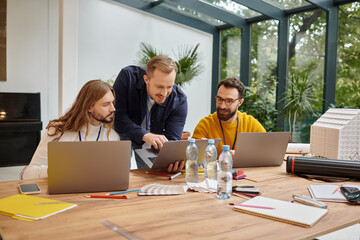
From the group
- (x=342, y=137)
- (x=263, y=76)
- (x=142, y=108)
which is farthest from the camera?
(x=263, y=76)

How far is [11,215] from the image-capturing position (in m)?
1.18

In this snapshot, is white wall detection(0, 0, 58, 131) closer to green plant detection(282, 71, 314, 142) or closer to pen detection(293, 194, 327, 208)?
green plant detection(282, 71, 314, 142)

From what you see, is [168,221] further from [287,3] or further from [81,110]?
[287,3]

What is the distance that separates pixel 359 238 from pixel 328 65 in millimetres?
2772

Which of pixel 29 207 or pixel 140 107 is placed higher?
pixel 140 107

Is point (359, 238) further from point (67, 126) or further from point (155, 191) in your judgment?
point (67, 126)

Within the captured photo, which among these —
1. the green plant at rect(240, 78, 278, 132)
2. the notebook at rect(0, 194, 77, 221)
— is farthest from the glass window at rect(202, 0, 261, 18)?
the notebook at rect(0, 194, 77, 221)

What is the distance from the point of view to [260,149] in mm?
2096

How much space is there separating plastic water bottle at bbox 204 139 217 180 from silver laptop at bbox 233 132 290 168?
0.23 meters

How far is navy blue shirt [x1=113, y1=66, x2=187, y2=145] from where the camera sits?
2.52m

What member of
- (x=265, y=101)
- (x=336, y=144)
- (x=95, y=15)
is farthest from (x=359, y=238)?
(x=95, y=15)

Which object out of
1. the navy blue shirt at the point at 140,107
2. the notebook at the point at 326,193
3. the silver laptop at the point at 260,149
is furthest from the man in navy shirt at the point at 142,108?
the notebook at the point at 326,193

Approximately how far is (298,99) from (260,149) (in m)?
2.87

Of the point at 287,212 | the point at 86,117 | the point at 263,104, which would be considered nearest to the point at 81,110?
the point at 86,117
